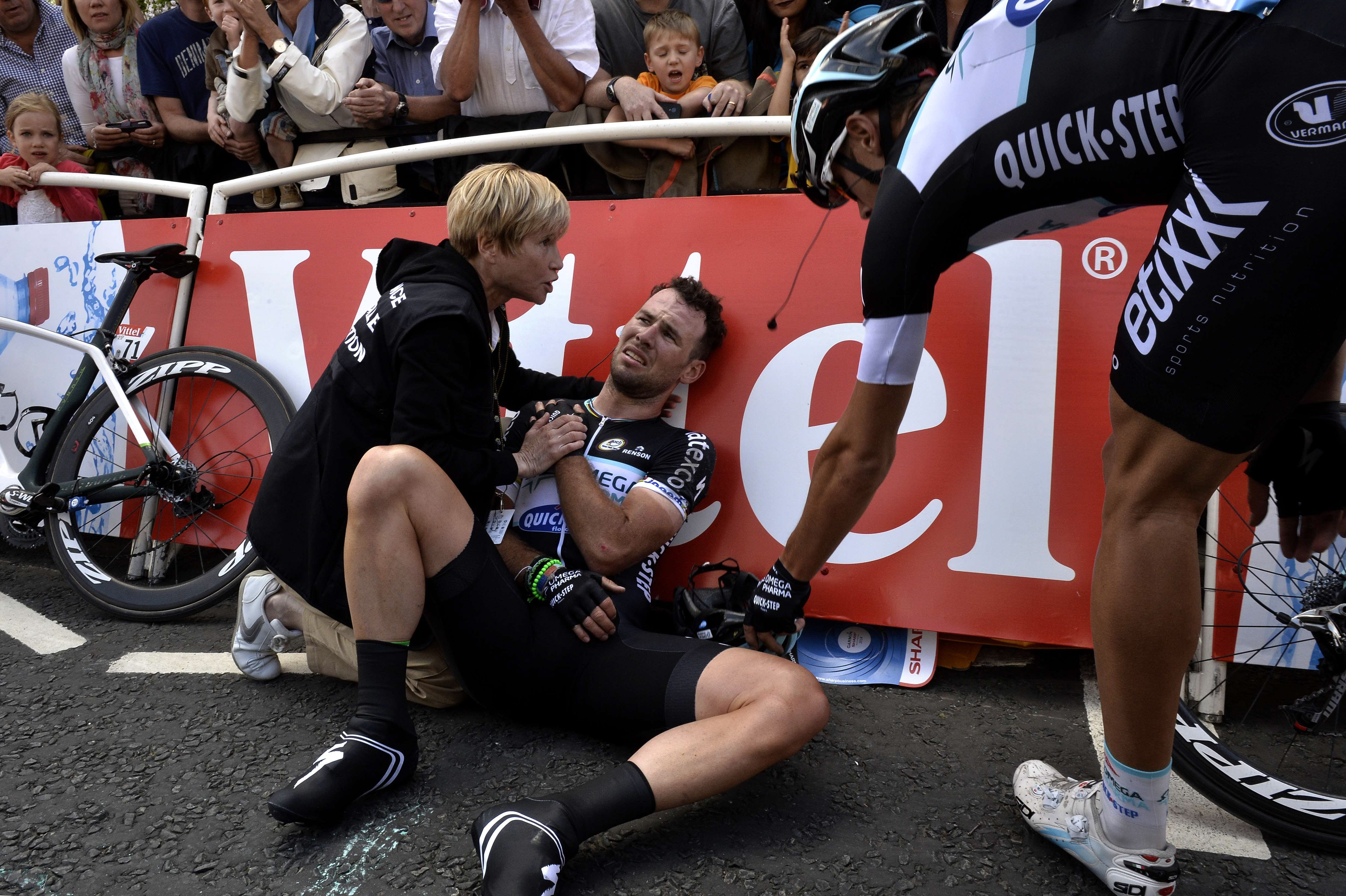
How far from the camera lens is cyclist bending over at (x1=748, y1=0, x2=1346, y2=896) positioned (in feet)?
4.07

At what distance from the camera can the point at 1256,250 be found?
125cm

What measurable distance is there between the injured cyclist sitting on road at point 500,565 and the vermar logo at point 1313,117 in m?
1.36

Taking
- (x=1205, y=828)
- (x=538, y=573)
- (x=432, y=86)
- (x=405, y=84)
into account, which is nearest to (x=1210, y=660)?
(x=1205, y=828)

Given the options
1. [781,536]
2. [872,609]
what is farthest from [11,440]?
[872,609]

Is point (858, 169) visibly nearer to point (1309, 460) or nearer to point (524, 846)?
point (1309, 460)

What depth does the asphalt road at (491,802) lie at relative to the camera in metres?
1.74

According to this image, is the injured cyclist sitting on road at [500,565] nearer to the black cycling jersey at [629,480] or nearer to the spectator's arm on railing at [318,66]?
the black cycling jersey at [629,480]

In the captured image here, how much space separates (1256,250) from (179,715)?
2714mm

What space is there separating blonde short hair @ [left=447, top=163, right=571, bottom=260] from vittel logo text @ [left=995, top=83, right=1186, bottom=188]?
130 centimetres

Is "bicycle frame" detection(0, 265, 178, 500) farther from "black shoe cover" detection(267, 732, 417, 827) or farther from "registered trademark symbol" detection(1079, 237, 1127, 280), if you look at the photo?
"registered trademark symbol" detection(1079, 237, 1127, 280)

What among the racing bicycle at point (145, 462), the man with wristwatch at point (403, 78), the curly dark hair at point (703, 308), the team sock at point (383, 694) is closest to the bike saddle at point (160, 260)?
the racing bicycle at point (145, 462)

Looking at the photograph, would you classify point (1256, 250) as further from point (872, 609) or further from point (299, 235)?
point (299, 235)

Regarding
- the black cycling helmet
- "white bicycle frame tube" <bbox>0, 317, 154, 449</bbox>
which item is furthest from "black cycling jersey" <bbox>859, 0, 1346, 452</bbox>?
"white bicycle frame tube" <bbox>0, 317, 154, 449</bbox>

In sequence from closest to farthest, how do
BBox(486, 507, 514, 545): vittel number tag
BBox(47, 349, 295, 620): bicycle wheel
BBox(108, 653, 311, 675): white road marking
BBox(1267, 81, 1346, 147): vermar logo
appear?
BBox(1267, 81, 1346, 147): vermar logo < BBox(486, 507, 514, 545): vittel number tag < BBox(108, 653, 311, 675): white road marking < BBox(47, 349, 295, 620): bicycle wheel
